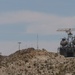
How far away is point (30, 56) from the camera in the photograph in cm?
7756

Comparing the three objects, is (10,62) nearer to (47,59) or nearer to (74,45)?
(47,59)

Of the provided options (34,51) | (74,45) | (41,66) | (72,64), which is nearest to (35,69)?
(41,66)

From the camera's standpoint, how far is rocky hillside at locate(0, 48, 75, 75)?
65938 mm

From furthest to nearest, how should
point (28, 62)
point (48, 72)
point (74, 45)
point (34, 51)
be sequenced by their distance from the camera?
point (74, 45), point (34, 51), point (28, 62), point (48, 72)

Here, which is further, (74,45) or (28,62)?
(74,45)

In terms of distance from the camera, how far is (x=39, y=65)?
6988cm

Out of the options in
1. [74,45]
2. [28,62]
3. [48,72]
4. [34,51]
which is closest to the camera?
[48,72]

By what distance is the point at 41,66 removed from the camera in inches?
2726

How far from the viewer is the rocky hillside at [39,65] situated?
65938mm

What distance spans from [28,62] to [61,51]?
168 feet

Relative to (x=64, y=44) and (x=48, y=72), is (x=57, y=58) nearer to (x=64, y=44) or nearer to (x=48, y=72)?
(x=48, y=72)

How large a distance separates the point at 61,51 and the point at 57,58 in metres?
47.3

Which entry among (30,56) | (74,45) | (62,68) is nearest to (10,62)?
(30,56)

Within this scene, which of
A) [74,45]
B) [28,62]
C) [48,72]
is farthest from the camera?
[74,45]
